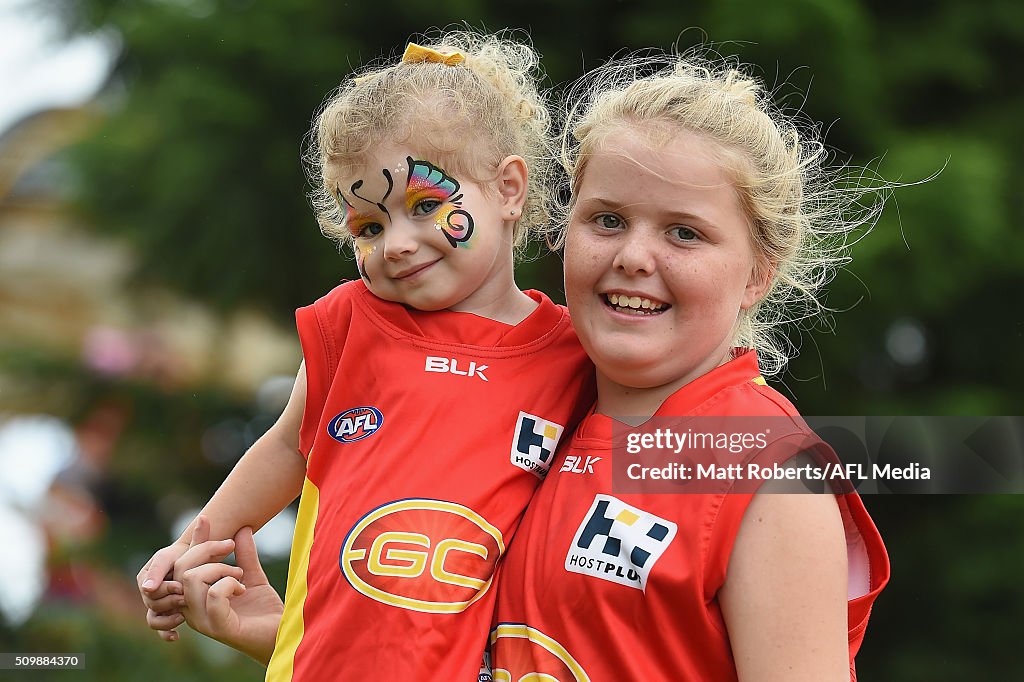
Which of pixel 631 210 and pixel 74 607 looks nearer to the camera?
pixel 631 210

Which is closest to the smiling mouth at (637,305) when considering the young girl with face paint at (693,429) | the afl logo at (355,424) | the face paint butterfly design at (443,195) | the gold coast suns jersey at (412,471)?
the young girl with face paint at (693,429)

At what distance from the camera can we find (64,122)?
6.64 m

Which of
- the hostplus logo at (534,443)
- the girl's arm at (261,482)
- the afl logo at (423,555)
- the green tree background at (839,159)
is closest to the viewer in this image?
the afl logo at (423,555)

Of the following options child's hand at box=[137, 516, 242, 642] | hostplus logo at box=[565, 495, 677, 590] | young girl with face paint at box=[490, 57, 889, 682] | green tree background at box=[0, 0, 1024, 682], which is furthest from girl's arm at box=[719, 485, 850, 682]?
green tree background at box=[0, 0, 1024, 682]

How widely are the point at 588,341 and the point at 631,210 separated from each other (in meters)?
0.22

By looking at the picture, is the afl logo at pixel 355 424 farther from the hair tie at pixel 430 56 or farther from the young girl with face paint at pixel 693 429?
the hair tie at pixel 430 56

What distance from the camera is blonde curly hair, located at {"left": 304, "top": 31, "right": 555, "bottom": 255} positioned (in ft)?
6.68

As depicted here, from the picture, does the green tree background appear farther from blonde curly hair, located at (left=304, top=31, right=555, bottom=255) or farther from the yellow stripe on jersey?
the yellow stripe on jersey

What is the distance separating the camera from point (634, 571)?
1.67 metres

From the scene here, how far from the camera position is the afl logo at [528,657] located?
1.72m

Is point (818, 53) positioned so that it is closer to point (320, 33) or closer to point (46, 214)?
point (320, 33)

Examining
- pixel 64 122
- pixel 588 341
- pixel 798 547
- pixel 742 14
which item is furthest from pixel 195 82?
pixel 798 547

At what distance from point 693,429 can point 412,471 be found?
18.2 inches

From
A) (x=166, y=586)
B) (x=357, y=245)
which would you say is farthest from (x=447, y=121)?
(x=166, y=586)
